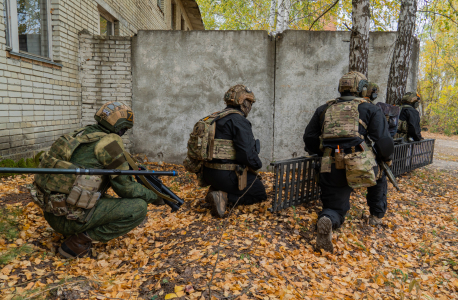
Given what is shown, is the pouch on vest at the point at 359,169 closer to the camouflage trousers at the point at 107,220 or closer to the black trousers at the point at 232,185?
the black trousers at the point at 232,185

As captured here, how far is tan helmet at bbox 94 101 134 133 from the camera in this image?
9.39 ft

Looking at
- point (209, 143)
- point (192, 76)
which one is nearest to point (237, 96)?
point (209, 143)

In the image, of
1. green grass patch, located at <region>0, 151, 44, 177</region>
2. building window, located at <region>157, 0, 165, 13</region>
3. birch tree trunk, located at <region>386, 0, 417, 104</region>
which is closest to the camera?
green grass patch, located at <region>0, 151, 44, 177</region>

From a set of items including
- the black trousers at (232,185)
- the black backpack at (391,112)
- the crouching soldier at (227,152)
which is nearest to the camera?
the crouching soldier at (227,152)

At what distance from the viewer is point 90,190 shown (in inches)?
106

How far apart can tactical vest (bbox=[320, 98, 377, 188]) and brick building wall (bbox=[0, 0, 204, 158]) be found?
454 cm

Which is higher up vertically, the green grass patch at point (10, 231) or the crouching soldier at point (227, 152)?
the crouching soldier at point (227, 152)

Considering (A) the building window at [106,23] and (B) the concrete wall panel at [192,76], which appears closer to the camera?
(B) the concrete wall panel at [192,76]

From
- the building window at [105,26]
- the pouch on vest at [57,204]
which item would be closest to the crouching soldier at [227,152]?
the pouch on vest at [57,204]

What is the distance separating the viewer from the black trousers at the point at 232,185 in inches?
157

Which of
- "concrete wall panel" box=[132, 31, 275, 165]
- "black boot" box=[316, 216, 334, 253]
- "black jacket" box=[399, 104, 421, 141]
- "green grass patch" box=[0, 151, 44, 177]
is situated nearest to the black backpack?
"black jacket" box=[399, 104, 421, 141]

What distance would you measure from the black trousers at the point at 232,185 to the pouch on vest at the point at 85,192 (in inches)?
63.9

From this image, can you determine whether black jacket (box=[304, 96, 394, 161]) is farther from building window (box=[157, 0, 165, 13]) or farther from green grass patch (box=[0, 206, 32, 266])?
building window (box=[157, 0, 165, 13])

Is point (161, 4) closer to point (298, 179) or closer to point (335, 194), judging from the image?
point (298, 179)
